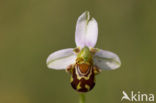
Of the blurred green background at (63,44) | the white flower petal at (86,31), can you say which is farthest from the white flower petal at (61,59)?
the blurred green background at (63,44)

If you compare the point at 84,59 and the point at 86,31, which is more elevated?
the point at 86,31

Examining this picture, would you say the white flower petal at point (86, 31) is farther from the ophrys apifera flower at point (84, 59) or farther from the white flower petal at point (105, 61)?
the white flower petal at point (105, 61)

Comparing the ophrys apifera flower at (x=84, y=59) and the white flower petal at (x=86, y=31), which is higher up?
the white flower petal at (x=86, y=31)

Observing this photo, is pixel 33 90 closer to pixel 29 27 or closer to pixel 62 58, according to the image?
pixel 29 27

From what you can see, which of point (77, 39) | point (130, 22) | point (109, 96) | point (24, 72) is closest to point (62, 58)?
point (77, 39)

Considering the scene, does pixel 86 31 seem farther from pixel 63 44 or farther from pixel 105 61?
pixel 63 44

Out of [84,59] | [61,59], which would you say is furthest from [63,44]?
[84,59]

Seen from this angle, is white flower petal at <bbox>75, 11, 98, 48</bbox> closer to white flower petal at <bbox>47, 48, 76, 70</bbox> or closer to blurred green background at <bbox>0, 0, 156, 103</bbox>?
white flower petal at <bbox>47, 48, 76, 70</bbox>
